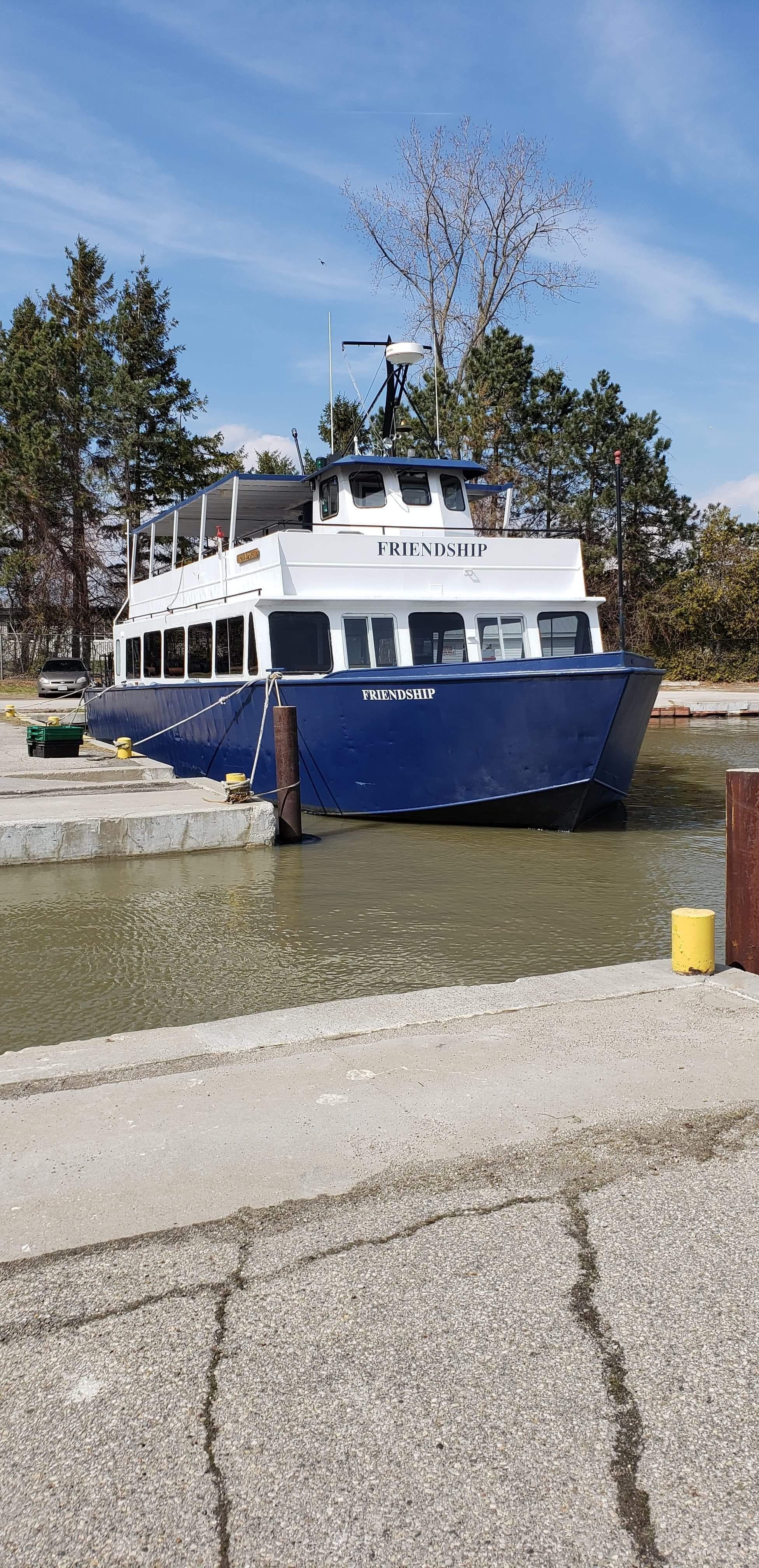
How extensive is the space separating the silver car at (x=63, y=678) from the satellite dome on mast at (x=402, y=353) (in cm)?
2073

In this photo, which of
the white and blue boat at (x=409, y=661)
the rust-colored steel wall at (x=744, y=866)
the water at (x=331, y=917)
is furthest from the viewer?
the white and blue boat at (x=409, y=661)

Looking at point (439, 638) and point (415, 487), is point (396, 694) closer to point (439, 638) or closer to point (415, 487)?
point (439, 638)

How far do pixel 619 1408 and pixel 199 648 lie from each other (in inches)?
533

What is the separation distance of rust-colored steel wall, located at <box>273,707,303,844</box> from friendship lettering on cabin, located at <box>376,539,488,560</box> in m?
2.56

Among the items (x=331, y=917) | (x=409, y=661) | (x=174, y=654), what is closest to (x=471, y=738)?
(x=409, y=661)

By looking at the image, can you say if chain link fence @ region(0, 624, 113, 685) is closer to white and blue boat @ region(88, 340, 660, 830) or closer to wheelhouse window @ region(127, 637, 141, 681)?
wheelhouse window @ region(127, 637, 141, 681)

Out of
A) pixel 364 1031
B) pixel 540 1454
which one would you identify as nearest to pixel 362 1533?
pixel 540 1454

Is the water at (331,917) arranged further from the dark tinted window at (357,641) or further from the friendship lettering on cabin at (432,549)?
the friendship lettering on cabin at (432,549)

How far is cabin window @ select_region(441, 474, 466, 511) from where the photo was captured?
45.2 ft

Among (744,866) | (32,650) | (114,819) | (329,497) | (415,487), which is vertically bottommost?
(114,819)

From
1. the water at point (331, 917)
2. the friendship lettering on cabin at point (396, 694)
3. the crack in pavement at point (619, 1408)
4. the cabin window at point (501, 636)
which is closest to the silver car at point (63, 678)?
the cabin window at point (501, 636)

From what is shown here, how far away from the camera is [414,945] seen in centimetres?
729

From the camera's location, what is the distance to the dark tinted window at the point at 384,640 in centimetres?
1239

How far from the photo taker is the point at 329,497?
1375 centimetres
